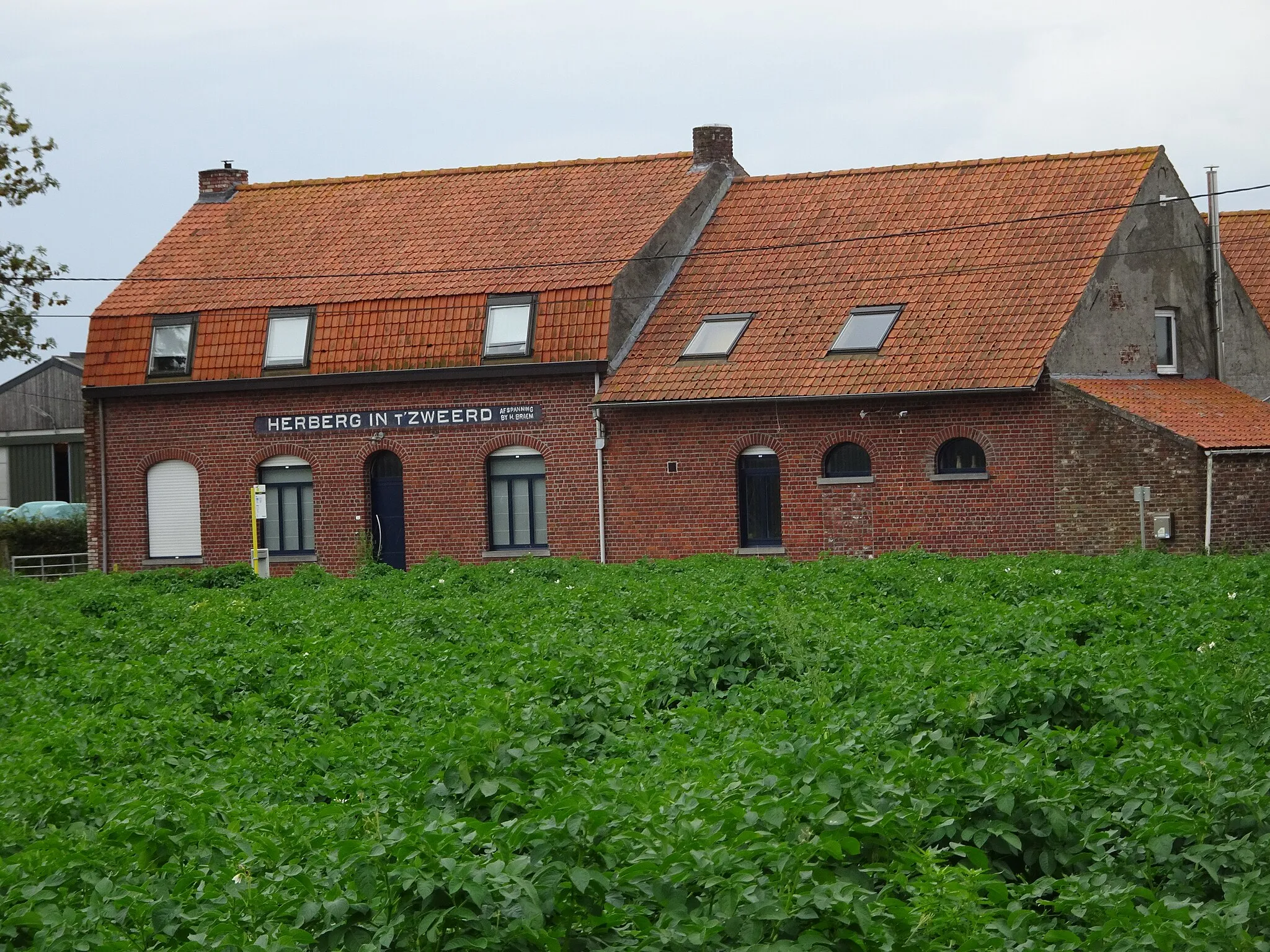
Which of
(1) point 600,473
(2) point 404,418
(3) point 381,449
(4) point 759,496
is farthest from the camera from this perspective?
(3) point 381,449

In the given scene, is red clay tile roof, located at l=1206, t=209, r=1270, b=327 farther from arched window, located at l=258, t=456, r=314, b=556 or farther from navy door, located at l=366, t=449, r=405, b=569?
arched window, located at l=258, t=456, r=314, b=556

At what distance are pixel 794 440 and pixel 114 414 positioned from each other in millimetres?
14172

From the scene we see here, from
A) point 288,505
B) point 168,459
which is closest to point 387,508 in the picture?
point 288,505

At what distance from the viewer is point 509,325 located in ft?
97.9

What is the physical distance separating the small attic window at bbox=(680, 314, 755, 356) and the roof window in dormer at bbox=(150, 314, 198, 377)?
33.4 ft

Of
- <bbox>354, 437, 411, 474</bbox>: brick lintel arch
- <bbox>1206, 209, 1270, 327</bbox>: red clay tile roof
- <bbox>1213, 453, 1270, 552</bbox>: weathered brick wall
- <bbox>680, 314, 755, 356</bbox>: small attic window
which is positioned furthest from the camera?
<bbox>1206, 209, 1270, 327</bbox>: red clay tile roof

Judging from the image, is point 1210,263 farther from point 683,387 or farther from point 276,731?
point 276,731

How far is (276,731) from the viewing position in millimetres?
10781

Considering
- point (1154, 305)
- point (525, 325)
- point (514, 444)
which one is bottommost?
point (514, 444)

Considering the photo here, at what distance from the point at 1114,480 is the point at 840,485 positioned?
452cm

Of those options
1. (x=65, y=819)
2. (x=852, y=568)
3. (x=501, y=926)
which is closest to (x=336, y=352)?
(x=852, y=568)

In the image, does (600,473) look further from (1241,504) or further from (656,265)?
(1241,504)

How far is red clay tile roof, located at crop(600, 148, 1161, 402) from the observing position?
26.4 metres

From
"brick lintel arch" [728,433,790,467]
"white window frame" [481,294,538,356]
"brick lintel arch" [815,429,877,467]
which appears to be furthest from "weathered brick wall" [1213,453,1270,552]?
"white window frame" [481,294,538,356]
